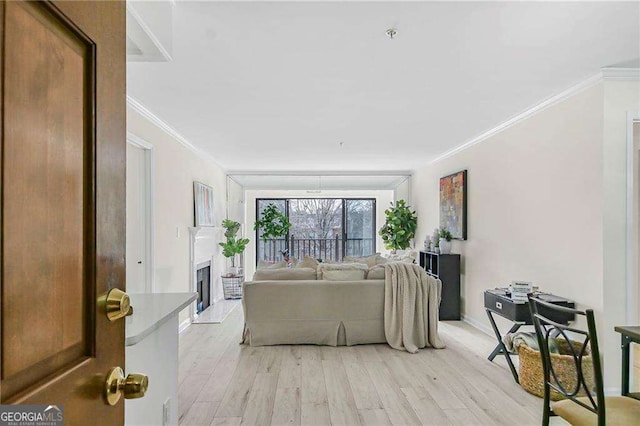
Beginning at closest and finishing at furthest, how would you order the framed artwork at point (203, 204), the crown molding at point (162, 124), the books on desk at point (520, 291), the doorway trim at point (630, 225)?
the doorway trim at point (630, 225)
the books on desk at point (520, 291)
the crown molding at point (162, 124)
the framed artwork at point (203, 204)

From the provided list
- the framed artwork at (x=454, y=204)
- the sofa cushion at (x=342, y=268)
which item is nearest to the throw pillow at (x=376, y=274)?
the sofa cushion at (x=342, y=268)

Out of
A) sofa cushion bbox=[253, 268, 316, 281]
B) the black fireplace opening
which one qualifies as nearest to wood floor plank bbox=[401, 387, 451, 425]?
sofa cushion bbox=[253, 268, 316, 281]

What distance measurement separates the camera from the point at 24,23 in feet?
1.88

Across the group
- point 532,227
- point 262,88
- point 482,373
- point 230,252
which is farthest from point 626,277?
point 230,252

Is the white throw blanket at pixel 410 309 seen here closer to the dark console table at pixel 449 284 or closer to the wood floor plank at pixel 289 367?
the wood floor plank at pixel 289 367

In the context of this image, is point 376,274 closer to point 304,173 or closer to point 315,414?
point 315,414

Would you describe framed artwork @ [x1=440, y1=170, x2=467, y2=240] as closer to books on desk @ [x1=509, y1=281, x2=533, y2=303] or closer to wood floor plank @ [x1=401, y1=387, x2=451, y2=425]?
books on desk @ [x1=509, y1=281, x2=533, y2=303]

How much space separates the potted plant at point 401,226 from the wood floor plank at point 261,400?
494 cm

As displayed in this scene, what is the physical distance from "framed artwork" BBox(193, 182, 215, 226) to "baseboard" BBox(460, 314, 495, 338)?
3.89 meters

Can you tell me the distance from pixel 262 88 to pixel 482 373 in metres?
3.04

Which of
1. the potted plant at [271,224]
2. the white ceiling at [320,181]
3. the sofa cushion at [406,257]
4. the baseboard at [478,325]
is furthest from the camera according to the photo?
the potted plant at [271,224]

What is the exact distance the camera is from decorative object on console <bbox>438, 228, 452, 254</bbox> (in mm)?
5707

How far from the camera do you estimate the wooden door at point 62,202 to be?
1.81 feet

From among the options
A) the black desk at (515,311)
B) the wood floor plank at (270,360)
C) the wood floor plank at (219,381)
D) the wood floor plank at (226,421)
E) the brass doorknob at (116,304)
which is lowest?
the wood floor plank at (270,360)
